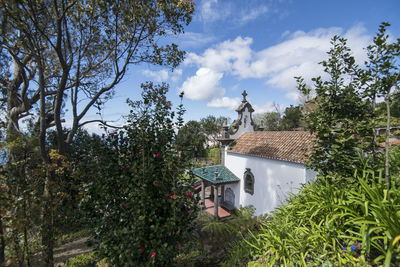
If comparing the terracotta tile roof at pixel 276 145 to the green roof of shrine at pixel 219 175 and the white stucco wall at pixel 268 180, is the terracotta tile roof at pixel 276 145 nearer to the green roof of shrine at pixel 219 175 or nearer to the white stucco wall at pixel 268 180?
the white stucco wall at pixel 268 180

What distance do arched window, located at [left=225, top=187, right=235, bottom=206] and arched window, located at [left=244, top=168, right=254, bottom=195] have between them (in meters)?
1.59

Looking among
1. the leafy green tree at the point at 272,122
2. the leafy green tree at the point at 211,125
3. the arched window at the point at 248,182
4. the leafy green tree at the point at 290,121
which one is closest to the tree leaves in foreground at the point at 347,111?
the arched window at the point at 248,182

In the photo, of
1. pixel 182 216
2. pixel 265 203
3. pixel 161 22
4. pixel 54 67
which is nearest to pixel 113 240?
pixel 182 216

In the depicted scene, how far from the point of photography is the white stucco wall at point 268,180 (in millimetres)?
9109

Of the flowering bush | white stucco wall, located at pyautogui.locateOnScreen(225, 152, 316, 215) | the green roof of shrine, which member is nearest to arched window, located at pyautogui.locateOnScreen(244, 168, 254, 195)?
white stucco wall, located at pyautogui.locateOnScreen(225, 152, 316, 215)

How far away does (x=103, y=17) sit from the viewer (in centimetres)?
603

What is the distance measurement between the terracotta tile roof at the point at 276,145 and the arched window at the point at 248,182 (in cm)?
144

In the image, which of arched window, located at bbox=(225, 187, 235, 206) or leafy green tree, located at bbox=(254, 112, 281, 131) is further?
leafy green tree, located at bbox=(254, 112, 281, 131)

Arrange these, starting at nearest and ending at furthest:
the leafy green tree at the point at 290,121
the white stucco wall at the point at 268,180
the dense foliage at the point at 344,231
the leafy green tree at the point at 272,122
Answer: the dense foliage at the point at 344,231 → the white stucco wall at the point at 268,180 → the leafy green tree at the point at 290,121 → the leafy green tree at the point at 272,122

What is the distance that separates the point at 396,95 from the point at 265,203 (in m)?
8.99

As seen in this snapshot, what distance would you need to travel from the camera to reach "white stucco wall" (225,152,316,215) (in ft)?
29.9

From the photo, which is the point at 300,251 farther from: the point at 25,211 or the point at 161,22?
the point at 161,22

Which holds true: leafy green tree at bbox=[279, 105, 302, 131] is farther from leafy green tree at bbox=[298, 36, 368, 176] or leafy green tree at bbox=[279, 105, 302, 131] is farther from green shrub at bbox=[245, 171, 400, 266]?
green shrub at bbox=[245, 171, 400, 266]

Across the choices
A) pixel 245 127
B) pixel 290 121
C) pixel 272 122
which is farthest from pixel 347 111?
pixel 272 122
